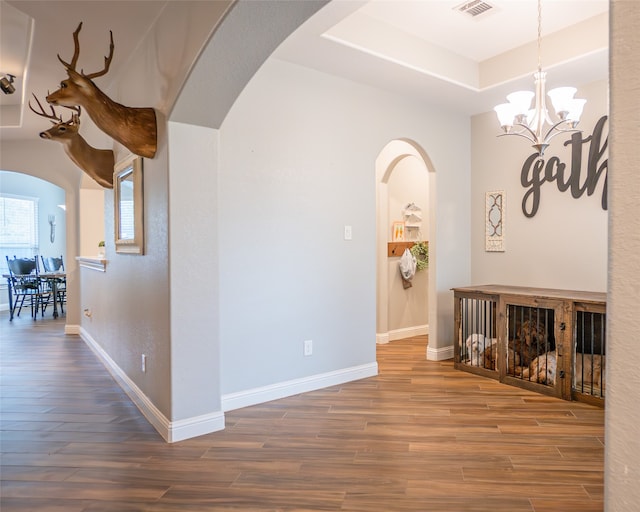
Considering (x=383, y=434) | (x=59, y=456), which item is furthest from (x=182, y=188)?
(x=383, y=434)

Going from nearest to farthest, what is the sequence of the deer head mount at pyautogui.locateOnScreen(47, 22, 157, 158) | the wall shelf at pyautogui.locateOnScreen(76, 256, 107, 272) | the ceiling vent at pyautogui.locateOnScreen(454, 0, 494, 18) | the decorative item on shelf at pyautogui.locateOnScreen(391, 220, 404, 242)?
1. the deer head mount at pyautogui.locateOnScreen(47, 22, 157, 158)
2. the ceiling vent at pyautogui.locateOnScreen(454, 0, 494, 18)
3. the wall shelf at pyautogui.locateOnScreen(76, 256, 107, 272)
4. the decorative item on shelf at pyautogui.locateOnScreen(391, 220, 404, 242)

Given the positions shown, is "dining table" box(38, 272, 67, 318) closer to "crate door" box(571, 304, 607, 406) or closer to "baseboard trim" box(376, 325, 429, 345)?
"baseboard trim" box(376, 325, 429, 345)

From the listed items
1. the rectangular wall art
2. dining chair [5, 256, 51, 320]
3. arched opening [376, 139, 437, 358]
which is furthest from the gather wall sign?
dining chair [5, 256, 51, 320]

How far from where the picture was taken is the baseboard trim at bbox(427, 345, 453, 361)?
14.7 feet

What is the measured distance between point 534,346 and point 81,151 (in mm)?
4212

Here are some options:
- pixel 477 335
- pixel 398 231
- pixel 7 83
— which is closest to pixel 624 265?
pixel 477 335

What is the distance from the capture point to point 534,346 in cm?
377

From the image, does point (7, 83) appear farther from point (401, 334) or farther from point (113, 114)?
point (401, 334)

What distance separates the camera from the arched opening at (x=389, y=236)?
5250mm

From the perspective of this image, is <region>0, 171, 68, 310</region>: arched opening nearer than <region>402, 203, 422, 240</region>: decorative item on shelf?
No

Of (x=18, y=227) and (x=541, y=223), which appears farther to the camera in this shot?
(x=18, y=227)

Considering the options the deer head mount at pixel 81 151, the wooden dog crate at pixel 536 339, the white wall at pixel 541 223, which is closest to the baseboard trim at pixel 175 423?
the deer head mount at pixel 81 151

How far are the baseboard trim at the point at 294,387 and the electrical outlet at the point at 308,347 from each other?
0.19 metres

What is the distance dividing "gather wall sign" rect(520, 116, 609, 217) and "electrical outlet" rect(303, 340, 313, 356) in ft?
8.15
